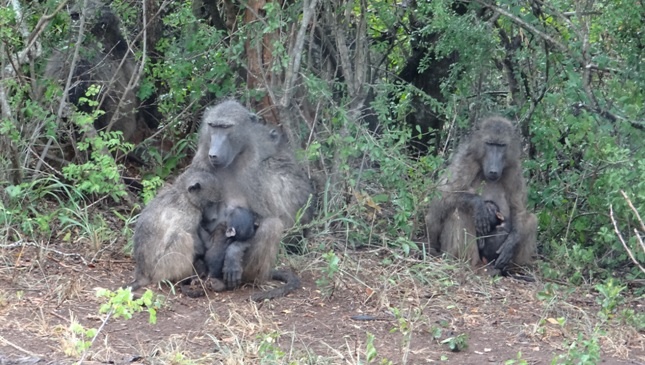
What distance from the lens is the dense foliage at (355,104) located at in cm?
640

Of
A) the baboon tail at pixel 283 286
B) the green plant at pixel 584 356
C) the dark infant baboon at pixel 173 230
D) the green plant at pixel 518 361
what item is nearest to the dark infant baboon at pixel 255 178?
the baboon tail at pixel 283 286

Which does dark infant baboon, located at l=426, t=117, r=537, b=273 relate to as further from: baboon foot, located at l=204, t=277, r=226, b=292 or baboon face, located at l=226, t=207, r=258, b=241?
baboon foot, located at l=204, t=277, r=226, b=292

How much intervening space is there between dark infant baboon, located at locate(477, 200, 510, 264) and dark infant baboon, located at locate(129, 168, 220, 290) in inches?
77.1

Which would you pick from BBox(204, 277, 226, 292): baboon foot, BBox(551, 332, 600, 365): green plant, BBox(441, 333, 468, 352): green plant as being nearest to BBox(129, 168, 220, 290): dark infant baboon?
BBox(204, 277, 226, 292): baboon foot

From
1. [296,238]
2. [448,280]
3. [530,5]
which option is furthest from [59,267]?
[530,5]

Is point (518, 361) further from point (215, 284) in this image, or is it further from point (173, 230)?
point (173, 230)

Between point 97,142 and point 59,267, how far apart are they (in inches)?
32.3

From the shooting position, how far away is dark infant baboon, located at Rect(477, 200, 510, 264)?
7027 millimetres

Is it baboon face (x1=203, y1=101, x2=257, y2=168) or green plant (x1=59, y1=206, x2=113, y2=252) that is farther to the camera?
green plant (x1=59, y1=206, x2=113, y2=252)

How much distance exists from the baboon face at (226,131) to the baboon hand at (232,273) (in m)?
0.60

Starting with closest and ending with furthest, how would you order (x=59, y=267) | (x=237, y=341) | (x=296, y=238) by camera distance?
1. (x=237, y=341)
2. (x=59, y=267)
3. (x=296, y=238)

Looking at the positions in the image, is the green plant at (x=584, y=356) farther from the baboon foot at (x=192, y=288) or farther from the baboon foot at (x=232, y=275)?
the baboon foot at (x=192, y=288)

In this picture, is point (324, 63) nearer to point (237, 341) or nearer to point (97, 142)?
point (97, 142)

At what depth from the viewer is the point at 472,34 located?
6852 millimetres
